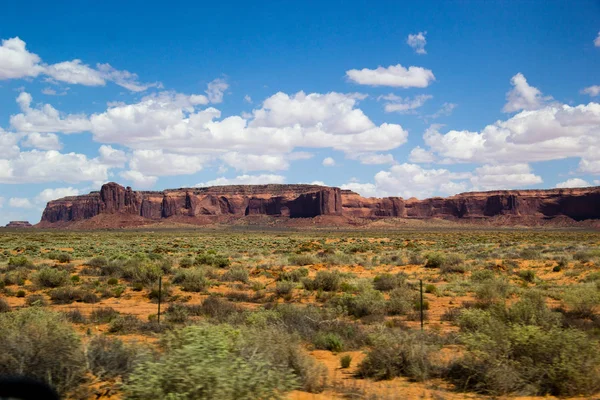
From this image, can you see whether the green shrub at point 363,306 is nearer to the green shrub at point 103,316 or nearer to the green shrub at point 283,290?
the green shrub at point 283,290

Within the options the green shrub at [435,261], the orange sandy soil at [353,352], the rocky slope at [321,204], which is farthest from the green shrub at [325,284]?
the rocky slope at [321,204]

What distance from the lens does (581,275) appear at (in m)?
22.4

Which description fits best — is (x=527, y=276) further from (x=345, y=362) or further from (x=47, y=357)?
(x=47, y=357)

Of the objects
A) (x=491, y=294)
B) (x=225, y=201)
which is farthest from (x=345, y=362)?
(x=225, y=201)

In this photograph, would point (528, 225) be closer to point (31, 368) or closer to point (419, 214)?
point (419, 214)

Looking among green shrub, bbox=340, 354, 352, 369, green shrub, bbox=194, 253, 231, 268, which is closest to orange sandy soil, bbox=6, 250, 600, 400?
green shrub, bbox=340, 354, 352, 369

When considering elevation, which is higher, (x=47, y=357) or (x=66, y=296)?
(x=47, y=357)

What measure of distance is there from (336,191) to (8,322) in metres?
159

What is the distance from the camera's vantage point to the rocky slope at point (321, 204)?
5989 inches

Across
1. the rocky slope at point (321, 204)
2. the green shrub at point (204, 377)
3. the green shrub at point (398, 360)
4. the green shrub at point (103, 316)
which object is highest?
the rocky slope at point (321, 204)

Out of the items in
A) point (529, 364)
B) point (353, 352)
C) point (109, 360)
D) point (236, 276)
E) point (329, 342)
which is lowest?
point (236, 276)

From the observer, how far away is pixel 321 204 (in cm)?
16200

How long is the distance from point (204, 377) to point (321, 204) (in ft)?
516

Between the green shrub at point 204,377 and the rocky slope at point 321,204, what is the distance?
14041 cm
